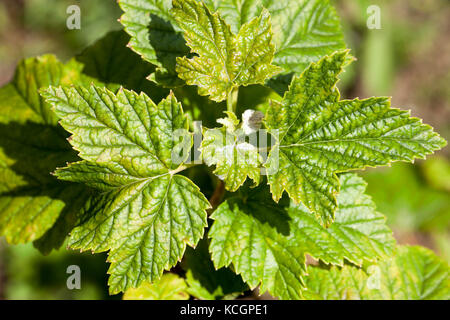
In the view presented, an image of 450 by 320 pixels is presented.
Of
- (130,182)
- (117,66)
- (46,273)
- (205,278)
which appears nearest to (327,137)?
(130,182)

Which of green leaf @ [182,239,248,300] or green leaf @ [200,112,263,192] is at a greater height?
green leaf @ [200,112,263,192]

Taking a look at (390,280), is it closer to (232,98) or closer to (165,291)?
(165,291)

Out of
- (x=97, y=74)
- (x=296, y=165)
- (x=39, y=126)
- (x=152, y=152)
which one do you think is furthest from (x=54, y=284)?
(x=296, y=165)

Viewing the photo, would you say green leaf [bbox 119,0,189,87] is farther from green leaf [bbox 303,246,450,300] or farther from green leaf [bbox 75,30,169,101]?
green leaf [bbox 303,246,450,300]

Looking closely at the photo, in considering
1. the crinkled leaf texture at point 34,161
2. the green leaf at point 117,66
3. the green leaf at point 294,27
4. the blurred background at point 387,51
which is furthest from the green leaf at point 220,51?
the blurred background at point 387,51

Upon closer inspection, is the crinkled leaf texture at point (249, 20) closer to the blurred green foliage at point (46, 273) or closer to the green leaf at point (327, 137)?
the green leaf at point (327, 137)

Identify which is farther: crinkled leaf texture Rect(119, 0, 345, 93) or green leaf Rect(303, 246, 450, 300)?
green leaf Rect(303, 246, 450, 300)

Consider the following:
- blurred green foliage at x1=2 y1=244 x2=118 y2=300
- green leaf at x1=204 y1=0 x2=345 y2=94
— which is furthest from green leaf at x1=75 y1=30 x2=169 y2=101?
blurred green foliage at x1=2 y1=244 x2=118 y2=300
